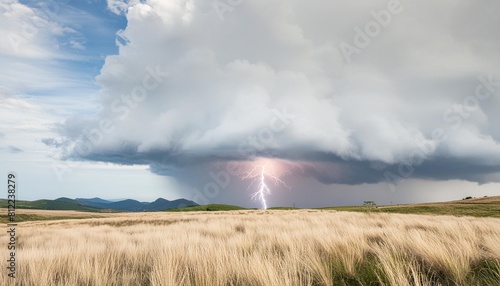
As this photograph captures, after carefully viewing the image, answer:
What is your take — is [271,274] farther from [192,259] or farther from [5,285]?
[5,285]

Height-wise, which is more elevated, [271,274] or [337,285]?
[271,274]

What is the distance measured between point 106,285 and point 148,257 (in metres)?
2.42

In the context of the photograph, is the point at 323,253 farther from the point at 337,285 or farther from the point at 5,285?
the point at 5,285

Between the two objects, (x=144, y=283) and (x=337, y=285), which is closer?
(x=337, y=285)

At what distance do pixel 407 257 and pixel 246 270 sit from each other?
10.0ft

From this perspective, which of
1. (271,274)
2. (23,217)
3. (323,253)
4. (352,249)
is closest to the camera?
(271,274)

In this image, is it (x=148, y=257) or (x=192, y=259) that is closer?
(x=192, y=259)

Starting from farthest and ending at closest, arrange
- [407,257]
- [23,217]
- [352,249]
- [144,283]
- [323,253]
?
[23,217] → [323,253] → [352,249] → [407,257] → [144,283]

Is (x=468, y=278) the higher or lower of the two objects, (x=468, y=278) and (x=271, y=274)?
the lower

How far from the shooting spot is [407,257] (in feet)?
18.9

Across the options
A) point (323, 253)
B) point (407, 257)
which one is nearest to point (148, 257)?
point (323, 253)

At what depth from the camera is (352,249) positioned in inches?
248

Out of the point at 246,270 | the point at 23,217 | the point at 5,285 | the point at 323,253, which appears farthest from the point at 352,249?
the point at 23,217

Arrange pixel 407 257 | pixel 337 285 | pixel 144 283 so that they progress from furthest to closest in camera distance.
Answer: pixel 407 257, pixel 144 283, pixel 337 285
